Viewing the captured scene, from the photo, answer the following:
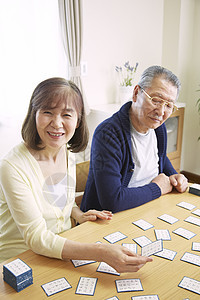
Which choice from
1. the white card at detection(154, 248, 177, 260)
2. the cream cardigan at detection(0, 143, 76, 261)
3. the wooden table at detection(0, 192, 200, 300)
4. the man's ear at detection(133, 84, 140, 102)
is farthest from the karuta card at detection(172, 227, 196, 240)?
the man's ear at detection(133, 84, 140, 102)

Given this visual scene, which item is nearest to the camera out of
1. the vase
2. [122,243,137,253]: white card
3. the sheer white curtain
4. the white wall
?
[122,243,137,253]: white card

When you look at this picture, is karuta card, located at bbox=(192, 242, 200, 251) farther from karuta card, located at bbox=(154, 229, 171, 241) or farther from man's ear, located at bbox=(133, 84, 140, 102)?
man's ear, located at bbox=(133, 84, 140, 102)

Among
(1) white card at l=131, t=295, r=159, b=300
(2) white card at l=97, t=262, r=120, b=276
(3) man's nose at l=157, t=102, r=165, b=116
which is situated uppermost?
(3) man's nose at l=157, t=102, r=165, b=116

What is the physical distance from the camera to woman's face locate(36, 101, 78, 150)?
3.86 feet

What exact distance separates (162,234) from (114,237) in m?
0.20

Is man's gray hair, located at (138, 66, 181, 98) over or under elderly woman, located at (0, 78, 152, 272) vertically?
over

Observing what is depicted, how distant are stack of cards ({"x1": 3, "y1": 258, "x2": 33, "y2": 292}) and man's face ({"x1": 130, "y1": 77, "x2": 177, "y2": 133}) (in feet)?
3.21

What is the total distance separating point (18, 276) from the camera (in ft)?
2.90

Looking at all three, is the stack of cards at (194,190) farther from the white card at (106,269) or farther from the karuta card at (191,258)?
the white card at (106,269)

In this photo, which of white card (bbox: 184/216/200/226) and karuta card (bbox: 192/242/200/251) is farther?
white card (bbox: 184/216/200/226)

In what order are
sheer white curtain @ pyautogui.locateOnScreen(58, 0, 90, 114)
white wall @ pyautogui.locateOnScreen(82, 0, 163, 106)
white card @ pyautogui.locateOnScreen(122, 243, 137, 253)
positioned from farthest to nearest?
1. white wall @ pyautogui.locateOnScreen(82, 0, 163, 106)
2. sheer white curtain @ pyautogui.locateOnScreen(58, 0, 90, 114)
3. white card @ pyautogui.locateOnScreen(122, 243, 137, 253)

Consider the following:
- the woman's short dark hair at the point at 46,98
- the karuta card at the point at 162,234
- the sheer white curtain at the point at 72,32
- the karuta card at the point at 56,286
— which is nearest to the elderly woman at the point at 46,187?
the woman's short dark hair at the point at 46,98

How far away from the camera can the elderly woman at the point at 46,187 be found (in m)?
1.04

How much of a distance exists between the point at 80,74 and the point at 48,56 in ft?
1.15
